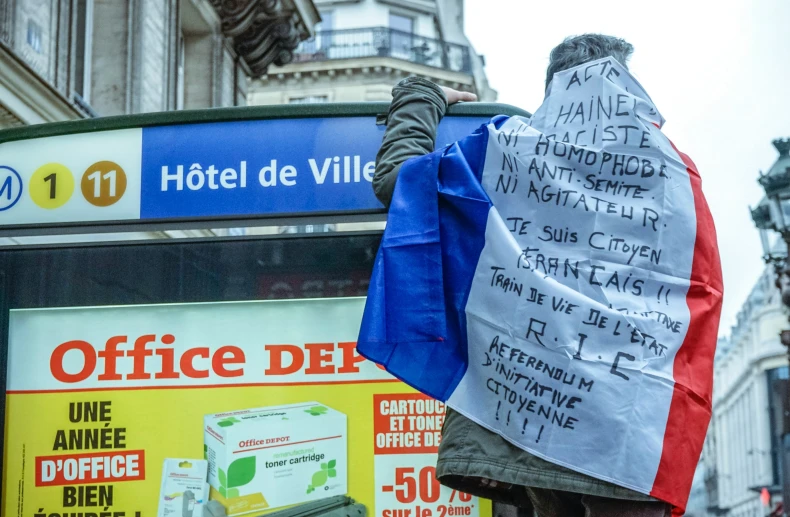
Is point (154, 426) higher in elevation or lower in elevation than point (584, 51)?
lower

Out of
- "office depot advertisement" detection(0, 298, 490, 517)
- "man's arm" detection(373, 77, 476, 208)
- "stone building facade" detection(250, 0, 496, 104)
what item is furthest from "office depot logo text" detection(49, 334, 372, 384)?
"stone building facade" detection(250, 0, 496, 104)

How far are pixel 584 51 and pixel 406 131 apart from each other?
0.56 meters

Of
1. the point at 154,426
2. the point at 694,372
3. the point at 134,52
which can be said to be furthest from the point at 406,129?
the point at 134,52

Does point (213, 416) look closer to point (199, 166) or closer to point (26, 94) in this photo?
point (199, 166)

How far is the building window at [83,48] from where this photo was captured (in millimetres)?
13562

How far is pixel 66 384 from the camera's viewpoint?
4.57 m

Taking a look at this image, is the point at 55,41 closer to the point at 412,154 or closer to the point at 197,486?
the point at 197,486

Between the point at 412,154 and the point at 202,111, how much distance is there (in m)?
1.64

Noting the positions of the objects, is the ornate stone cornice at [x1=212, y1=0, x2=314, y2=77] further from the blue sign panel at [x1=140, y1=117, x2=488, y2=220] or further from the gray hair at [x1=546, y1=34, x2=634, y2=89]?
the gray hair at [x1=546, y1=34, x2=634, y2=89]

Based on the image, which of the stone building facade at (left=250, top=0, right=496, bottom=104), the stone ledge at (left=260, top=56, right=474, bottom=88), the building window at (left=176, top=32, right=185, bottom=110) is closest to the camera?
the building window at (left=176, top=32, right=185, bottom=110)

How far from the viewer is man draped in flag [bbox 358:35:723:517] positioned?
284 centimetres

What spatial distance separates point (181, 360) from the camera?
4.53m

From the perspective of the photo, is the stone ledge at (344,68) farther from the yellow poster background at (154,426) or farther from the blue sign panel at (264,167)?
the yellow poster background at (154,426)

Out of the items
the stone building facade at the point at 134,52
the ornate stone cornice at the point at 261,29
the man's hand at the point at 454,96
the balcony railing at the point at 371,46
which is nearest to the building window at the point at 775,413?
the balcony railing at the point at 371,46
